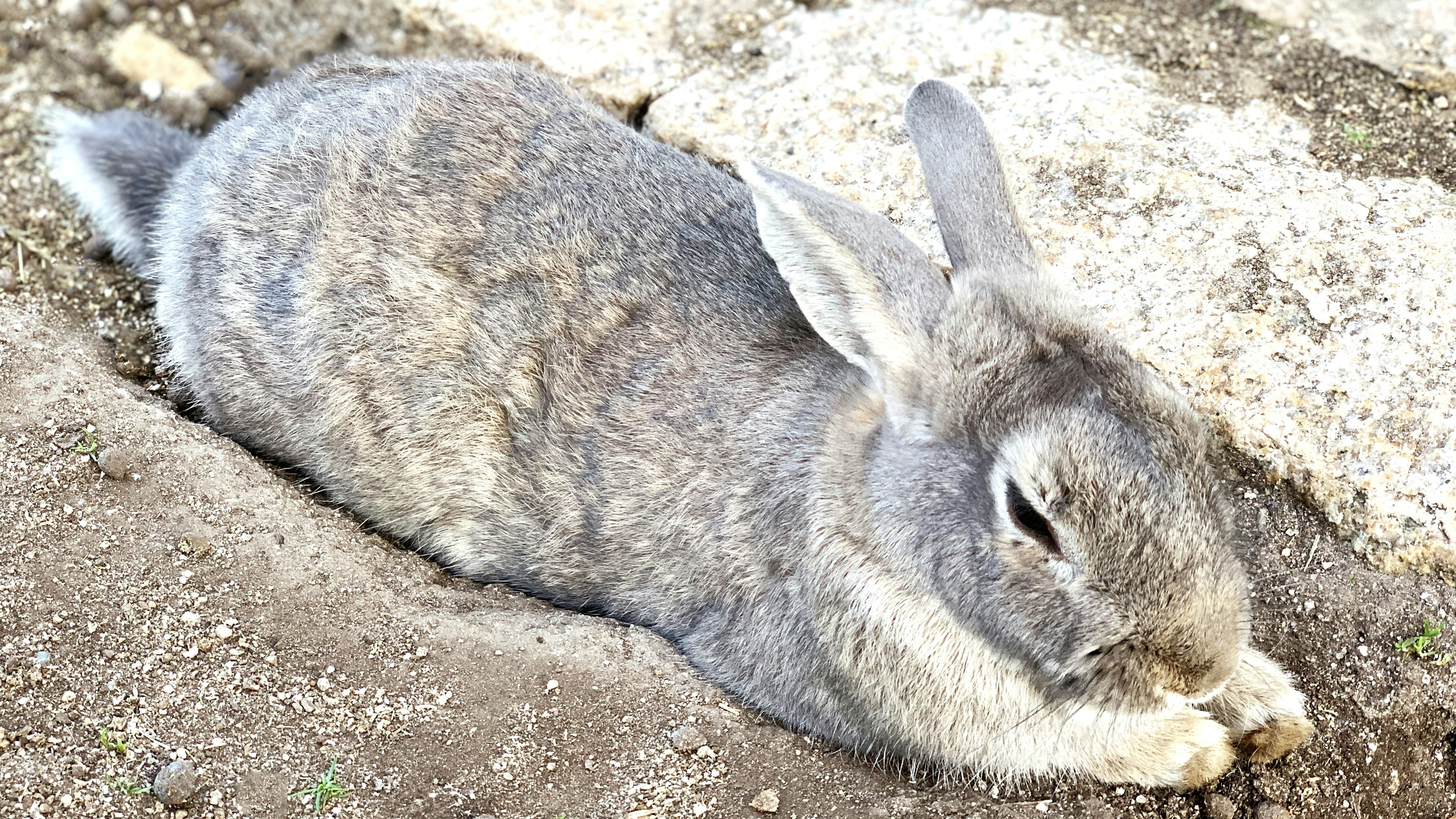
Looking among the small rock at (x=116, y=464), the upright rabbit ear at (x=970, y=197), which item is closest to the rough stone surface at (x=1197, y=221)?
the upright rabbit ear at (x=970, y=197)

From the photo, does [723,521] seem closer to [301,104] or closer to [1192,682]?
[1192,682]

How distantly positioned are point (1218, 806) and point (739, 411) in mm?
2066

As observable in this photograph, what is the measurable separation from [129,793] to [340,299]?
202cm

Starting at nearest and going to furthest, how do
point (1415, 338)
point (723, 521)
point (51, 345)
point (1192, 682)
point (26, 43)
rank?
1. point (1192, 682)
2. point (723, 521)
3. point (1415, 338)
4. point (51, 345)
5. point (26, 43)

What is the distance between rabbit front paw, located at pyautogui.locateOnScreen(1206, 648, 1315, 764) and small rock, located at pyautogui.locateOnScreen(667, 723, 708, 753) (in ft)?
5.53

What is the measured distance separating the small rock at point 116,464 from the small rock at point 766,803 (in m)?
2.54

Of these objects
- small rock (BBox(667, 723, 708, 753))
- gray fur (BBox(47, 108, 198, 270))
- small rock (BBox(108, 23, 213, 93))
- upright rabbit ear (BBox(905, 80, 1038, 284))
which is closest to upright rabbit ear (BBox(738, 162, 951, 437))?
upright rabbit ear (BBox(905, 80, 1038, 284))

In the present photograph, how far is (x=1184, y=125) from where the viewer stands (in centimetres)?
583

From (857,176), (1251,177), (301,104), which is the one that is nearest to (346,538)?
(301,104)

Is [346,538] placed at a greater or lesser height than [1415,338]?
lesser

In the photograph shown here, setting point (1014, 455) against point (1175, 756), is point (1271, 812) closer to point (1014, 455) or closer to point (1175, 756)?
point (1175, 756)

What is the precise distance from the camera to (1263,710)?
431 cm

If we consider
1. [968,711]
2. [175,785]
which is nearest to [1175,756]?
[968,711]

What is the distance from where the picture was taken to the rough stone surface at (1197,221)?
4820mm
